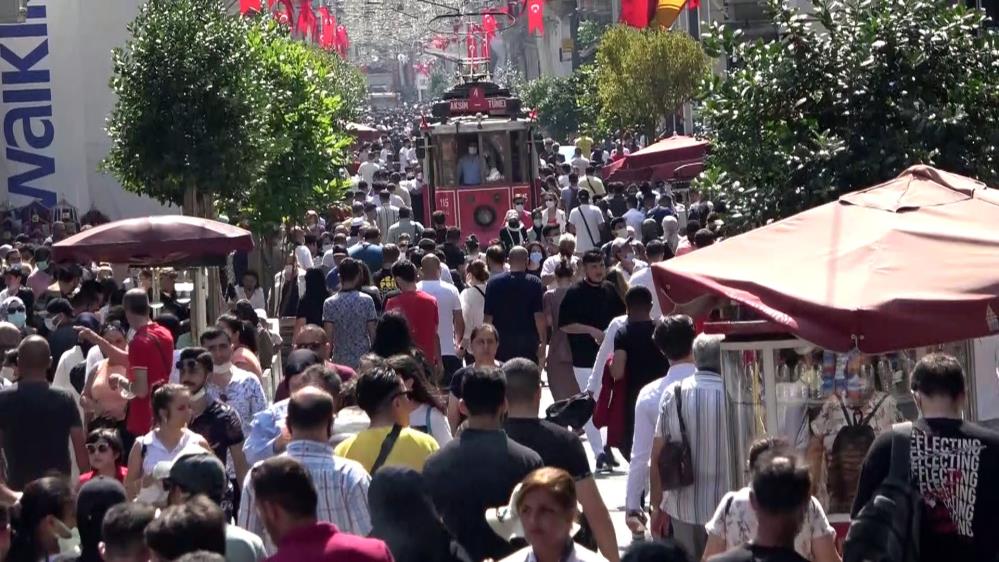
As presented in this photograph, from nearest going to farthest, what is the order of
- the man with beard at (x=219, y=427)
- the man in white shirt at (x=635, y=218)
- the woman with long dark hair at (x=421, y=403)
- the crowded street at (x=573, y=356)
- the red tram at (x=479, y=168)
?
the crowded street at (x=573, y=356), the woman with long dark hair at (x=421, y=403), the man with beard at (x=219, y=427), the man in white shirt at (x=635, y=218), the red tram at (x=479, y=168)

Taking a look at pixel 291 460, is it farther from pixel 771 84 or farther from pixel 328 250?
pixel 328 250

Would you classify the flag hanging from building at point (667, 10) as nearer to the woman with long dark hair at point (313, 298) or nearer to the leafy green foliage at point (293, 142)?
the leafy green foliage at point (293, 142)

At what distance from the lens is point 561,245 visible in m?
16.7

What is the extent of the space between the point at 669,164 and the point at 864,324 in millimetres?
23150

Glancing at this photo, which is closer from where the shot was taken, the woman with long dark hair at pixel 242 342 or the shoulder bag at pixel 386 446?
the shoulder bag at pixel 386 446

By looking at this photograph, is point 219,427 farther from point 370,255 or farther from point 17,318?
point 370,255

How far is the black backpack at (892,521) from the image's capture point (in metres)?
6.16

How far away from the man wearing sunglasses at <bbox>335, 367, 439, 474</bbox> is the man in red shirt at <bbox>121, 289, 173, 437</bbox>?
3.34 metres

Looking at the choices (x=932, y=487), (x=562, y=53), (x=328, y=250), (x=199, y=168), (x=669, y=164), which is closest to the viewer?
(x=932, y=487)

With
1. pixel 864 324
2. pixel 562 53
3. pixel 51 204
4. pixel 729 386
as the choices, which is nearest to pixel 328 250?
pixel 51 204

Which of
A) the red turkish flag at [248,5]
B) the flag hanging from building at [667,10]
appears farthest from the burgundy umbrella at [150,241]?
the flag hanging from building at [667,10]

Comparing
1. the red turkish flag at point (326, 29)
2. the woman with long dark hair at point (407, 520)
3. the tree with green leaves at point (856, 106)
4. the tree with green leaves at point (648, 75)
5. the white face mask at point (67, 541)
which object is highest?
the red turkish flag at point (326, 29)

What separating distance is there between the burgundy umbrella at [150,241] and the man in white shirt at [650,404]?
4.74 m

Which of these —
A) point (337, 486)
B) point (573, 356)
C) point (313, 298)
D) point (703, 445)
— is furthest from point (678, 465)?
point (313, 298)
